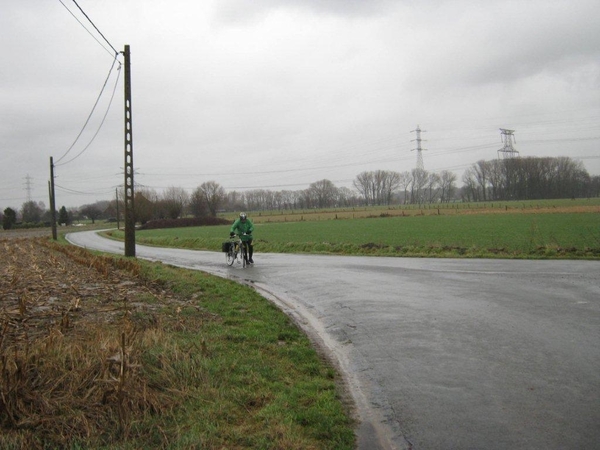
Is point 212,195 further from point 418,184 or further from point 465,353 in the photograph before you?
point 465,353

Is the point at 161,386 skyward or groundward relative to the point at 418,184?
groundward

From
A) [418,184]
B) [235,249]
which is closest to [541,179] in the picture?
[418,184]

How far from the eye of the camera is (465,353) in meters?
6.13

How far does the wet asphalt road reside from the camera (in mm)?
4059

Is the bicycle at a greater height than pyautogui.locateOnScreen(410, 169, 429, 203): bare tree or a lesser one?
lesser

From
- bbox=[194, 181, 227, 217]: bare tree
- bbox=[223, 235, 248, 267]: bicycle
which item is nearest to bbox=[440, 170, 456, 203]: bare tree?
bbox=[194, 181, 227, 217]: bare tree

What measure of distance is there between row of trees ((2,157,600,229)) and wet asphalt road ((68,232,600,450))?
78.9m

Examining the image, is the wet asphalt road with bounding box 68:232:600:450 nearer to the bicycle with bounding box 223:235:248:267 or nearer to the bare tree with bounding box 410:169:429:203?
the bicycle with bounding box 223:235:248:267

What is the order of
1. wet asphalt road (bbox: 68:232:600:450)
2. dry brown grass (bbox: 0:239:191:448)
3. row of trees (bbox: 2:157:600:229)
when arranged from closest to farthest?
dry brown grass (bbox: 0:239:191:448) → wet asphalt road (bbox: 68:232:600:450) → row of trees (bbox: 2:157:600:229)

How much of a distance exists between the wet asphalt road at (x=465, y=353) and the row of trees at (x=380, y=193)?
78.9 meters

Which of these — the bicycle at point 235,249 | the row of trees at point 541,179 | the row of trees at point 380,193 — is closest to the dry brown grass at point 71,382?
the bicycle at point 235,249

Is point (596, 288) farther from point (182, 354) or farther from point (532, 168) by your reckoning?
point (532, 168)

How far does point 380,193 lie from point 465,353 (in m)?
130

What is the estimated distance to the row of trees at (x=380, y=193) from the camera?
98.2 m
